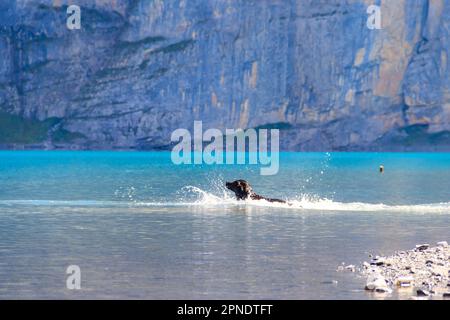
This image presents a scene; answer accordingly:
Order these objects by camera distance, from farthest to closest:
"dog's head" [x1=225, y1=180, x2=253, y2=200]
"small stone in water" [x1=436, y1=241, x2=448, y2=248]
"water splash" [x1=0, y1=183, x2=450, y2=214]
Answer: "dog's head" [x1=225, y1=180, x2=253, y2=200], "water splash" [x1=0, y1=183, x2=450, y2=214], "small stone in water" [x1=436, y1=241, x2=448, y2=248]

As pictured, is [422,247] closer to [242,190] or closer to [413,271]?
[413,271]

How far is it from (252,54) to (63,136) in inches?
1466

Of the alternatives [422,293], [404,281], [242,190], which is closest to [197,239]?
[404,281]

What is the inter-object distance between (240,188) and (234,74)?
127931 millimetres

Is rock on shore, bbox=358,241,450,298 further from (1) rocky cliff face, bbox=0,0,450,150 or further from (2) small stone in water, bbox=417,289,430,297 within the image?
(1) rocky cliff face, bbox=0,0,450,150

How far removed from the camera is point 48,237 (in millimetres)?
36000

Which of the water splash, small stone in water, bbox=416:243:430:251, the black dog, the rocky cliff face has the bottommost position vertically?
small stone in water, bbox=416:243:430:251

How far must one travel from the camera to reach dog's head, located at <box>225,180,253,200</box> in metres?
52.0

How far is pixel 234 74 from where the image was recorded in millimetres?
179375

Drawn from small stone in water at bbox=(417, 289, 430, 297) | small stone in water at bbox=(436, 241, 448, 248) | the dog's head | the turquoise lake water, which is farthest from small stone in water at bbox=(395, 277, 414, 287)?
the dog's head

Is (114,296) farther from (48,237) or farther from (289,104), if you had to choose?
(289,104)

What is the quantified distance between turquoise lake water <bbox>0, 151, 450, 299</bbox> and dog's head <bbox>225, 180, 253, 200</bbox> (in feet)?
2.77

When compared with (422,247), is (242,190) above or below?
above

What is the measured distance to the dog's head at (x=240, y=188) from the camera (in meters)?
52.0
